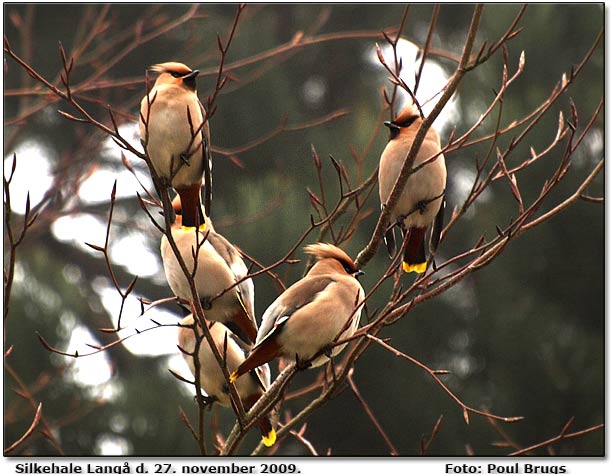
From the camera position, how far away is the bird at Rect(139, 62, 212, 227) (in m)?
3.36

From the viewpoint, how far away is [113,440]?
5738mm

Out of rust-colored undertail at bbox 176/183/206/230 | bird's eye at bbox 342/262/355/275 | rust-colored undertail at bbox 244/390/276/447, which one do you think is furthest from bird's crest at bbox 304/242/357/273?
rust-colored undertail at bbox 244/390/276/447

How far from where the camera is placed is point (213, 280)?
3.60 meters

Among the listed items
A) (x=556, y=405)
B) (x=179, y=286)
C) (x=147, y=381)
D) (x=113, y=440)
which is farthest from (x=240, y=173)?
(x=179, y=286)

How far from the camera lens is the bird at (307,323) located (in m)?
2.97

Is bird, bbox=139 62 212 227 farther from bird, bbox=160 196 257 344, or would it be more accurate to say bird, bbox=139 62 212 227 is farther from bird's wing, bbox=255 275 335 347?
bird's wing, bbox=255 275 335 347

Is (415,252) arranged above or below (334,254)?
below

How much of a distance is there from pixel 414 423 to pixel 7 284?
11.6 feet

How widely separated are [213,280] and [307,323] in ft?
2.35

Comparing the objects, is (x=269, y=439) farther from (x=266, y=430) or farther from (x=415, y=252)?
(x=415, y=252)

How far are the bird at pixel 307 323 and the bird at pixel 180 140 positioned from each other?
18.5 inches

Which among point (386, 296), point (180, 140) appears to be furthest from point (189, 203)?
point (386, 296)

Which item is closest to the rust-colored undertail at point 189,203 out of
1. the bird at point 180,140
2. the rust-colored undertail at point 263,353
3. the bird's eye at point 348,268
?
the bird at point 180,140

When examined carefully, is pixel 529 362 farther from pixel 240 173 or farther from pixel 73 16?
pixel 73 16
